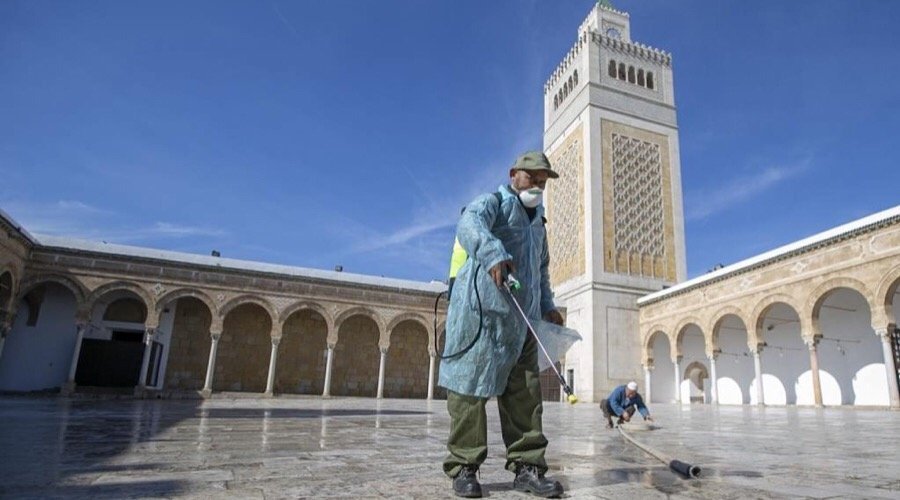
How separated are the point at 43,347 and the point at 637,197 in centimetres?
2300

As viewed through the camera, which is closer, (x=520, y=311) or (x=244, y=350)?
(x=520, y=311)

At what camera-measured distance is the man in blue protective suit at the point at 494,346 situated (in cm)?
227

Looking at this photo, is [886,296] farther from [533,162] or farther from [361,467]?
[361,467]

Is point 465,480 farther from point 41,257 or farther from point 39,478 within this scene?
point 41,257

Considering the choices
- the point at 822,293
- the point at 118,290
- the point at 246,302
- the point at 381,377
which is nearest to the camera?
the point at 822,293

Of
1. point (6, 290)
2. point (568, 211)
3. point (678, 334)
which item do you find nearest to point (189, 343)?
point (6, 290)

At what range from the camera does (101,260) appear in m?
16.7

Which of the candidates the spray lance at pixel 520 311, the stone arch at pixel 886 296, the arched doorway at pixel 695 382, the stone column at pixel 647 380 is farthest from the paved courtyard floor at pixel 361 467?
the arched doorway at pixel 695 382

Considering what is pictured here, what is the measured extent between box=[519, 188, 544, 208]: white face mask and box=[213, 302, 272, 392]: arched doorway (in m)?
17.5

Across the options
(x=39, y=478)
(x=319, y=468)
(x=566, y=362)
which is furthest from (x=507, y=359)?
(x=566, y=362)

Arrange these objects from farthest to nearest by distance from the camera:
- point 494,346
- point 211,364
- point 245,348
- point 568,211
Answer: point 568,211 → point 245,348 → point 211,364 → point 494,346

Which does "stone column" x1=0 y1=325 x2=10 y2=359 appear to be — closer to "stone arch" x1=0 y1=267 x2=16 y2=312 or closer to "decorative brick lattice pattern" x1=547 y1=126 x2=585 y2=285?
"stone arch" x1=0 y1=267 x2=16 y2=312

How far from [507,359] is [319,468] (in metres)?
1.07

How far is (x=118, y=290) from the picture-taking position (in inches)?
674
